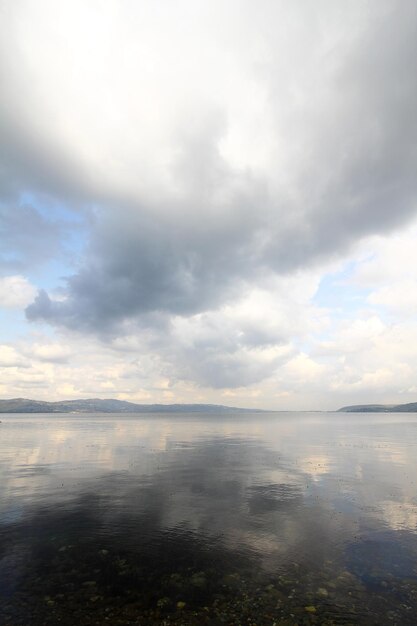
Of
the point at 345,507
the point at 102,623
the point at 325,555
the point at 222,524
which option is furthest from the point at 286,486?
the point at 102,623

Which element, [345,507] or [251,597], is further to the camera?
[345,507]

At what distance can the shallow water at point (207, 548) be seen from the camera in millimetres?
18094

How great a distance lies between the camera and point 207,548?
25641mm

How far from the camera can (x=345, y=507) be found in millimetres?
36469

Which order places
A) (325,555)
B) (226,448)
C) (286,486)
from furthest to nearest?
(226,448)
(286,486)
(325,555)

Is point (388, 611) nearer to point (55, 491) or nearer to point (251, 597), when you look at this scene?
point (251, 597)

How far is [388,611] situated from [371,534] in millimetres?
11794

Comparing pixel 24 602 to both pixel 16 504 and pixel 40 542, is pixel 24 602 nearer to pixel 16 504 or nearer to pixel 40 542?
pixel 40 542

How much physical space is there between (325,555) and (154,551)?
1154 centimetres

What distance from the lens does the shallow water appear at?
1809 centimetres

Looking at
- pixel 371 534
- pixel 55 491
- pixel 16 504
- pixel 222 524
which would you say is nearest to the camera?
pixel 371 534

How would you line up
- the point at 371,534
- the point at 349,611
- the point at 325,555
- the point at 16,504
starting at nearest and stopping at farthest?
1. the point at 349,611
2. the point at 325,555
3. the point at 371,534
4. the point at 16,504

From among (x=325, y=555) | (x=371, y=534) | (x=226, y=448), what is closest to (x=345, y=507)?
(x=371, y=534)

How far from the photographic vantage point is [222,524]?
3088 cm
